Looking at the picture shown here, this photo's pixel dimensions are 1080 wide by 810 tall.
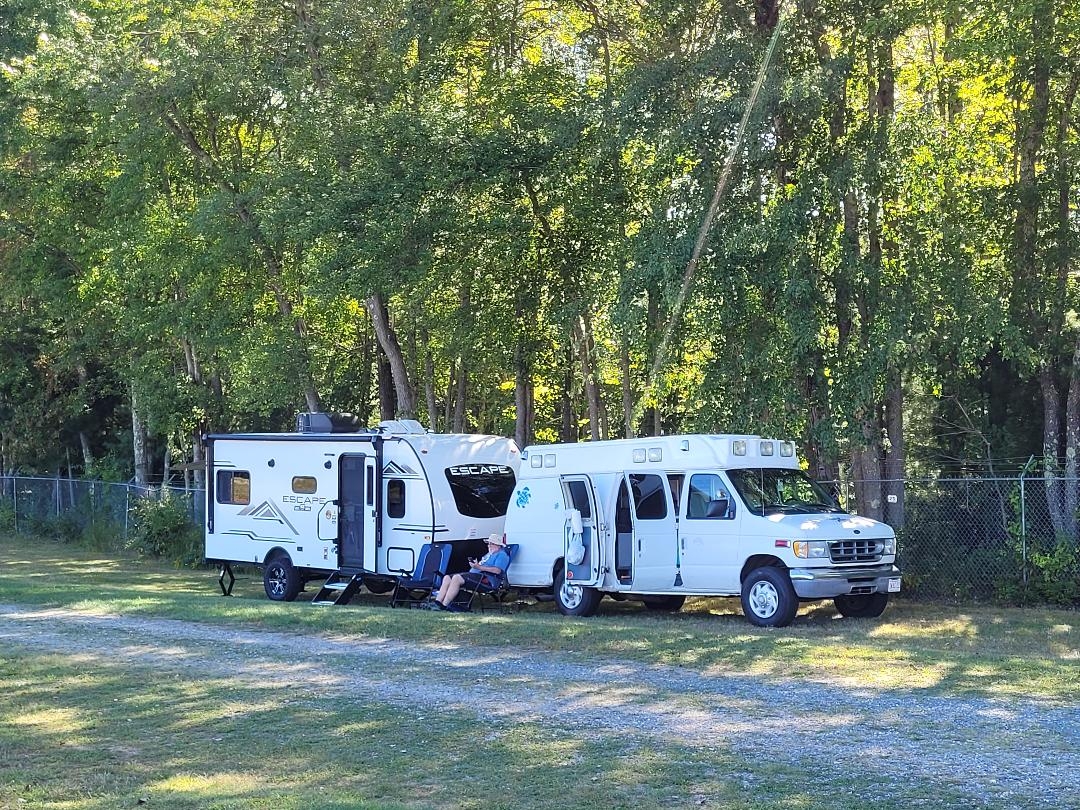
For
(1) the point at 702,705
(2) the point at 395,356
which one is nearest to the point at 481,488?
(2) the point at 395,356

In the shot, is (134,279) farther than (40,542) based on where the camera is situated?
No

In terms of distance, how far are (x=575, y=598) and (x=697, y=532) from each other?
2.14 metres

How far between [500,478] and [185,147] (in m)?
16.2

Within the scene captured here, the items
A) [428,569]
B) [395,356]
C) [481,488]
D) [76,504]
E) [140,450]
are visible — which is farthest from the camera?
[140,450]

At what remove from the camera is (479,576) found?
60.2 feet

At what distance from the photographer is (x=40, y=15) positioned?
32.3 meters

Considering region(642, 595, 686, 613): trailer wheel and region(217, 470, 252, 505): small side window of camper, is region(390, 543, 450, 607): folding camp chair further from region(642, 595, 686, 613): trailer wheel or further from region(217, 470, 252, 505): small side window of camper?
region(217, 470, 252, 505): small side window of camper

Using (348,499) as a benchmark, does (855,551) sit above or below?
below

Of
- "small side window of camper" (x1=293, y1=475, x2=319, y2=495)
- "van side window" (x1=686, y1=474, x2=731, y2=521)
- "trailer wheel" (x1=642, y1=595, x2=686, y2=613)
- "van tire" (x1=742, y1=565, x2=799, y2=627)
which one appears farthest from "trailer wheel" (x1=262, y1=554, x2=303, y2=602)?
"van tire" (x1=742, y1=565, x2=799, y2=627)

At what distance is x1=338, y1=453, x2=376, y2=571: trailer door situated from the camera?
19891mm

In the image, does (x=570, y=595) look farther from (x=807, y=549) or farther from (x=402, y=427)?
(x=402, y=427)

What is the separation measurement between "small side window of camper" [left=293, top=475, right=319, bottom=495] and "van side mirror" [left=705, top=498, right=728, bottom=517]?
725 centimetres

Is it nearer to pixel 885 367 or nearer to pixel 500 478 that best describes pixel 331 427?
pixel 500 478

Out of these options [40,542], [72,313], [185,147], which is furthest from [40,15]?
[40,542]
